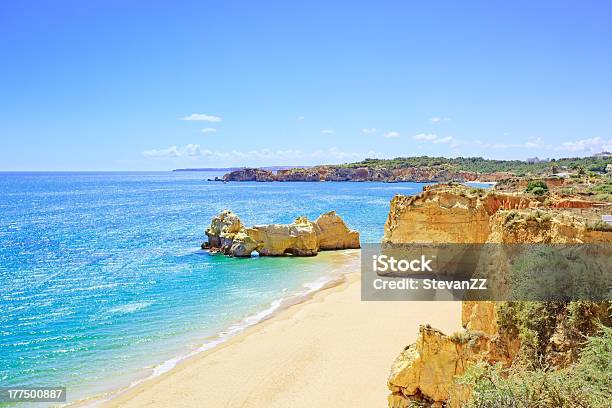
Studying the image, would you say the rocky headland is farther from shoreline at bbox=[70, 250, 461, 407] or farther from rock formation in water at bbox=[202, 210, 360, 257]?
rock formation in water at bbox=[202, 210, 360, 257]

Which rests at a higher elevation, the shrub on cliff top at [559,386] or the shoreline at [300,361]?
the shrub on cliff top at [559,386]

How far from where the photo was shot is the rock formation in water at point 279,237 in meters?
40.5

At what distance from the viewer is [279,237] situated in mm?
40438

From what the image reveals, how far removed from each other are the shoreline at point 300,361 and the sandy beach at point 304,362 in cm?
3

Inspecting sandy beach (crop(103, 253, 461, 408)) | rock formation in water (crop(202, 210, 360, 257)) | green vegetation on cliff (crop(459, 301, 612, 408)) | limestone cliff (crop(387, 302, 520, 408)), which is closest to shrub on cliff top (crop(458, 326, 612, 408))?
green vegetation on cliff (crop(459, 301, 612, 408))

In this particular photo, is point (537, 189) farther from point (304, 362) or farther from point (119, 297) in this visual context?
point (119, 297)

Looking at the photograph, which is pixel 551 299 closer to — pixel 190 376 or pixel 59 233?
pixel 190 376

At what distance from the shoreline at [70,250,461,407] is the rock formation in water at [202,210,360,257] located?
48.5ft

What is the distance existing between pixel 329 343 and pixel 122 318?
34.7ft

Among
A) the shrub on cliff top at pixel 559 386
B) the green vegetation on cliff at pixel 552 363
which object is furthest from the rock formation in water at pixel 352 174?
the shrub on cliff top at pixel 559 386

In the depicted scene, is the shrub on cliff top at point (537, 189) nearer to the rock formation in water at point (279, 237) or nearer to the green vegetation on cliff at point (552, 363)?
the rock formation in water at point (279, 237)

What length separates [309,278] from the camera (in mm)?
33344

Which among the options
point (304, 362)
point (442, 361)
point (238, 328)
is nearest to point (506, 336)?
point (442, 361)

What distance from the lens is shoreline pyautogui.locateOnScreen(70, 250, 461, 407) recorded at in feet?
51.6
